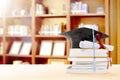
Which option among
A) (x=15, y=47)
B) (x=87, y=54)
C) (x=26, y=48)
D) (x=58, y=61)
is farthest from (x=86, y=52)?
(x=15, y=47)

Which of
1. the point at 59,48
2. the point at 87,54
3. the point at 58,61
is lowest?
the point at 58,61

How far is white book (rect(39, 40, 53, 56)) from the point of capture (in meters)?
3.83

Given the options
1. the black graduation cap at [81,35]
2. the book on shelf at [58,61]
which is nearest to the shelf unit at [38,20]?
the book on shelf at [58,61]

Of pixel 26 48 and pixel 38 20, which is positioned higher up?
pixel 38 20

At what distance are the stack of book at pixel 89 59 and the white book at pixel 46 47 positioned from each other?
95.2 inches

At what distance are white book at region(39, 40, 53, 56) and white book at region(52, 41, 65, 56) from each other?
2.8 inches

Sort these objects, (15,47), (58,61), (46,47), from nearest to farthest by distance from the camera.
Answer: (58,61) → (46,47) → (15,47)

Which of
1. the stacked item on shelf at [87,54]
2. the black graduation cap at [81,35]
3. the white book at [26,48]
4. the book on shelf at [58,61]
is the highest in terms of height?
the black graduation cap at [81,35]

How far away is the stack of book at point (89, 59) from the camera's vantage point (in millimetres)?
1371

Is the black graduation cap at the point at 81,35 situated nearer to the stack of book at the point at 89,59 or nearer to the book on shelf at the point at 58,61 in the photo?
the stack of book at the point at 89,59

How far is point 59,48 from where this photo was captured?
3.86 m

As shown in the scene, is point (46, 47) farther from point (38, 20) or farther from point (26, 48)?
point (38, 20)

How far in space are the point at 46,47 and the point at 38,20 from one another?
48 cm

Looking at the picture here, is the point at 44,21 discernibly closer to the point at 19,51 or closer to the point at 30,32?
the point at 30,32
